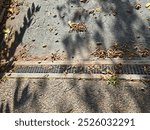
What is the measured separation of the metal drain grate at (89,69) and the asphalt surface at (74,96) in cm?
25

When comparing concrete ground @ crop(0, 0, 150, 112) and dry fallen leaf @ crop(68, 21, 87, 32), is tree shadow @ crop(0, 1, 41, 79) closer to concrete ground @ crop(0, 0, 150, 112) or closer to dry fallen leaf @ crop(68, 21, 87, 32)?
concrete ground @ crop(0, 0, 150, 112)

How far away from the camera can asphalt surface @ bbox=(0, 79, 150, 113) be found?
4.54 meters

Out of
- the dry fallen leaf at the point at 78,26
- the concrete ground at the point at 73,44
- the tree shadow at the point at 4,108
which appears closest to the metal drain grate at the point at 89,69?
the concrete ground at the point at 73,44

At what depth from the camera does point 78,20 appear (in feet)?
21.0

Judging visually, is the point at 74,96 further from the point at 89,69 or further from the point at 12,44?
the point at 12,44

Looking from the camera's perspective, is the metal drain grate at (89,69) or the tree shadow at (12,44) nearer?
the metal drain grate at (89,69)

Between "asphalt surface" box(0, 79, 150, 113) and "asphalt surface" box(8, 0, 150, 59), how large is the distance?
0.81 m

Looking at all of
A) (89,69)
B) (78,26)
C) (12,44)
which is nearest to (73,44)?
(78,26)

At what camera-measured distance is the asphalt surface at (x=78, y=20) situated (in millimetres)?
5719

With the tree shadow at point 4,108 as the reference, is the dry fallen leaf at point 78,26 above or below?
above

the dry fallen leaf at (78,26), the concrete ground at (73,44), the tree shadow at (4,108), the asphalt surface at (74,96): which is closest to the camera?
the asphalt surface at (74,96)

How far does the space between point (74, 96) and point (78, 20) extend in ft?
7.54

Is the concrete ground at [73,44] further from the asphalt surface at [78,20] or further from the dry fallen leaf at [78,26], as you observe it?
the dry fallen leaf at [78,26]

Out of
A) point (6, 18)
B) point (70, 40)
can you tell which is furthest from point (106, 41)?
point (6, 18)
